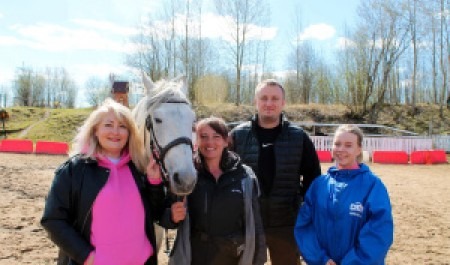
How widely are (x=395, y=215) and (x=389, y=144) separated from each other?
12788 mm

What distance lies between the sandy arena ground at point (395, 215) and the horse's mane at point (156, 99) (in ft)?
9.23

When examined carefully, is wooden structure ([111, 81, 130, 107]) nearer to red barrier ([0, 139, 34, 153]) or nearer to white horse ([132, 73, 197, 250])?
white horse ([132, 73, 197, 250])

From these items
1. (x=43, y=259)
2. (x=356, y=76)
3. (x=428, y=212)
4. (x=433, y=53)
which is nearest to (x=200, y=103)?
(x=356, y=76)

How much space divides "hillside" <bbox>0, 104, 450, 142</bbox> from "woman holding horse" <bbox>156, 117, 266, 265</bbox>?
943 inches

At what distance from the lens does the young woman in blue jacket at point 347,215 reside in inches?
90.6

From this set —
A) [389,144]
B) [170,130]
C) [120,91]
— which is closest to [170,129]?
[170,130]

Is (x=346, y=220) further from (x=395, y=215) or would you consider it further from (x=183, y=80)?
(x=395, y=215)

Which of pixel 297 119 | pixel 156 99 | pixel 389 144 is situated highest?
pixel 297 119

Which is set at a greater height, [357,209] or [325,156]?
[357,209]

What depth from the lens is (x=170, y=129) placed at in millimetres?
2420

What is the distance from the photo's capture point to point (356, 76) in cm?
2894

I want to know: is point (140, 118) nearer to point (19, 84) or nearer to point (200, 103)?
point (200, 103)

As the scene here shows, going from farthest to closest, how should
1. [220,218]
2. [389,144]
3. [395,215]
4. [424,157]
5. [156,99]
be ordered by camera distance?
1. [389,144]
2. [424,157]
3. [395,215]
4. [156,99]
5. [220,218]

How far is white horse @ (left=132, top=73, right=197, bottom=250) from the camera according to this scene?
2.23 meters
